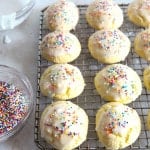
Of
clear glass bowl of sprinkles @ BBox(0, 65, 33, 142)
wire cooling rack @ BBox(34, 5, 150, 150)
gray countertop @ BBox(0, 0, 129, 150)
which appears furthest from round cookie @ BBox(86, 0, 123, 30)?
clear glass bowl of sprinkles @ BBox(0, 65, 33, 142)

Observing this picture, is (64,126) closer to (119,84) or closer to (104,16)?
(119,84)

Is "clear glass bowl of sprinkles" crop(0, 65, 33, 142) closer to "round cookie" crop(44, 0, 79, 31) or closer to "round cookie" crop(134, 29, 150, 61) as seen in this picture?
"round cookie" crop(44, 0, 79, 31)

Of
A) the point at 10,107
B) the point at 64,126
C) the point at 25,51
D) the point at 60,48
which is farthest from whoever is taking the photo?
the point at 25,51

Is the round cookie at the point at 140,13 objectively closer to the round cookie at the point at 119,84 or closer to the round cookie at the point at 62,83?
the round cookie at the point at 119,84

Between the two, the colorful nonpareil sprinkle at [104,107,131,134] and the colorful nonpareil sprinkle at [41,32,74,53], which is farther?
the colorful nonpareil sprinkle at [41,32,74,53]

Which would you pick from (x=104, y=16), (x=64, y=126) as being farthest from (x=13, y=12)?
(x=64, y=126)
